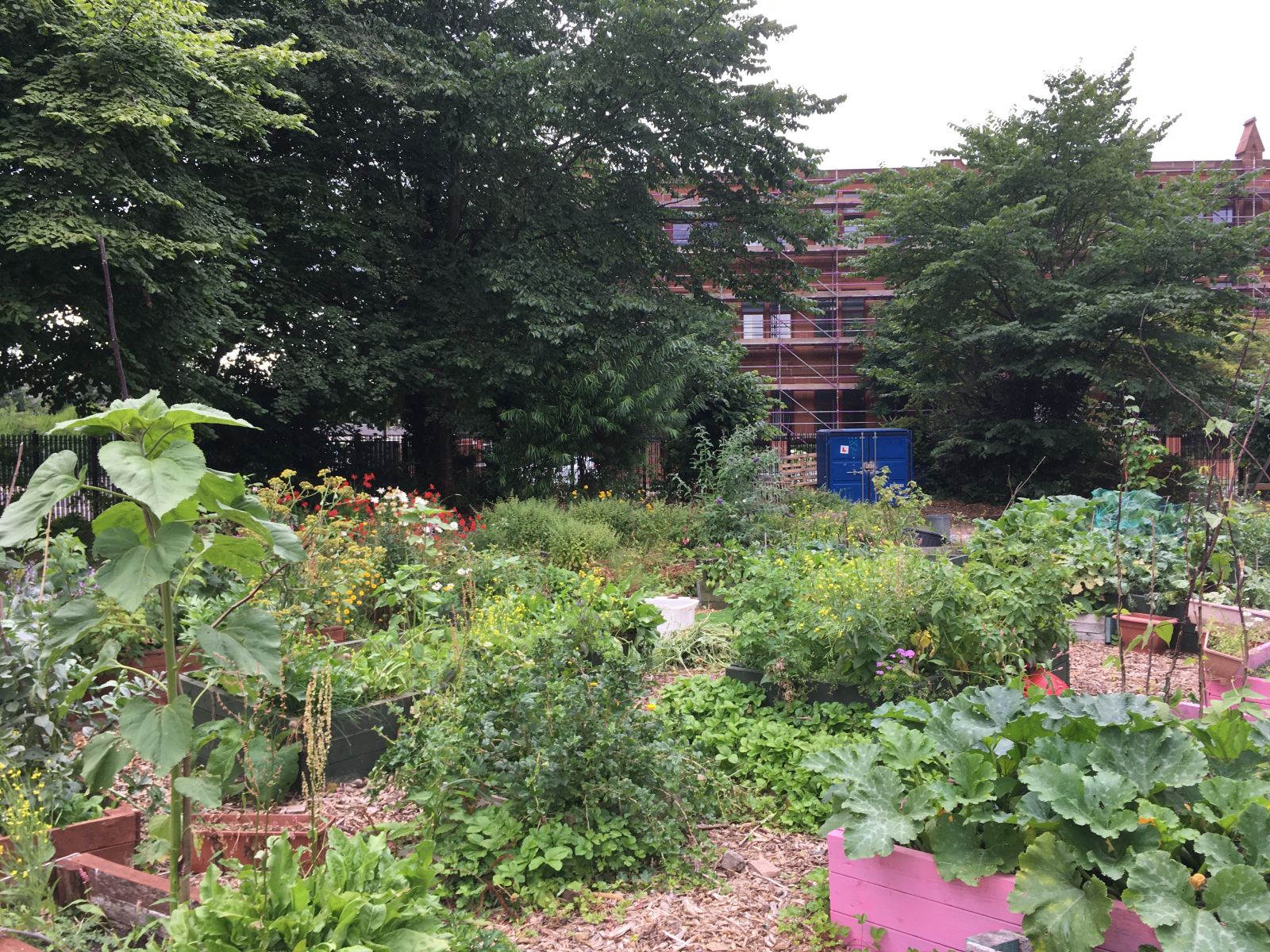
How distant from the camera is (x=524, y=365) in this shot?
1202cm

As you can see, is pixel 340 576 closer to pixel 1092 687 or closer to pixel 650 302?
pixel 1092 687

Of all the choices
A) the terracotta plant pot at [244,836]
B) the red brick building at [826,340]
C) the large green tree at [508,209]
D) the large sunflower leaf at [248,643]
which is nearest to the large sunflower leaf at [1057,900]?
the large sunflower leaf at [248,643]

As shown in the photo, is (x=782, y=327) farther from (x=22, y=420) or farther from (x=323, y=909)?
(x=323, y=909)

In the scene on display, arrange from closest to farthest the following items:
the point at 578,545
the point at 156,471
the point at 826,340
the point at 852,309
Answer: the point at 156,471, the point at 578,545, the point at 826,340, the point at 852,309

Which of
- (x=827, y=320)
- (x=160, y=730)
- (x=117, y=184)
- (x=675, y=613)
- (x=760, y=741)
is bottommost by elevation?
(x=675, y=613)

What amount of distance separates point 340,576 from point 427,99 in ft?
30.6

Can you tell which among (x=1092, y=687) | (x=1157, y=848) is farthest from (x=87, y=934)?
(x=1092, y=687)

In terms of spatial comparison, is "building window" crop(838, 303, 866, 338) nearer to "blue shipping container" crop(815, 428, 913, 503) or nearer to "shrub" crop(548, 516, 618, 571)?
"blue shipping container" crop(815, 428, 913, 503)

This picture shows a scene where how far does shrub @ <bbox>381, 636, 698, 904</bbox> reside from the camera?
2.62 meters

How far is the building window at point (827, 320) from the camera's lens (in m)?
32.6

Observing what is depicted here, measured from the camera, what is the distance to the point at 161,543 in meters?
1.67

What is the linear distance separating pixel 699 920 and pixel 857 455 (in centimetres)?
1527

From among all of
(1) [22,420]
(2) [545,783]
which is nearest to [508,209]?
(1) [22,420]

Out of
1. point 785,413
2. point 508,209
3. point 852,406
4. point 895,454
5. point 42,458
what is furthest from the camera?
point 852,406
